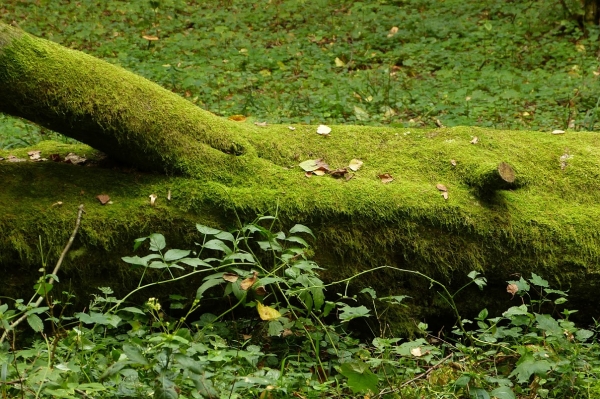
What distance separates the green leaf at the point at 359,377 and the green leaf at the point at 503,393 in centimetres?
46

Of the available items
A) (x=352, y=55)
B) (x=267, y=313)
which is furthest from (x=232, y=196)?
(x=352, y=55)

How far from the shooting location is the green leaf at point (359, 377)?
2.61 meters

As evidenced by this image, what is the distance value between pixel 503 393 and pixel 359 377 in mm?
561

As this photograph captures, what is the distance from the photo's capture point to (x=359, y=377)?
2629mm

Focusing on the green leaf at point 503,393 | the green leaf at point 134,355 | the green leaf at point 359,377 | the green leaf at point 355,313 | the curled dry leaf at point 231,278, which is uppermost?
the green leaf at point 134,355

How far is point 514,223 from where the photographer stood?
3.64m

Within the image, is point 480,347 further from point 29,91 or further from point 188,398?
point 29,91

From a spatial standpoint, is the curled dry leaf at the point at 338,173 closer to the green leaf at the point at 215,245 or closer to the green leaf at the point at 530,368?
the green leaf at the point at 215,245

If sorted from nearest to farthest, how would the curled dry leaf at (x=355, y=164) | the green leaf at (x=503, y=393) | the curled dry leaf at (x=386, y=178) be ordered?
1. the green leaf at (x=503, y=393)
2. the curled dry leaf at (x=386, y=178)
3. the curled dry leaf at (x=355, y=164)

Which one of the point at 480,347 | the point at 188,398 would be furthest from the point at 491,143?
the point at 188,398

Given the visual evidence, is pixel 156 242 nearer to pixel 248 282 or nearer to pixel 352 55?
pixel 248 282

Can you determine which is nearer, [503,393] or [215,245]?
[503,393]

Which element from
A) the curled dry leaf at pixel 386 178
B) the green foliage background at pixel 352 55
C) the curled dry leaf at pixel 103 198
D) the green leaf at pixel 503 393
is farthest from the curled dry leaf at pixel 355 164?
the green foliage background at pixel 352 55

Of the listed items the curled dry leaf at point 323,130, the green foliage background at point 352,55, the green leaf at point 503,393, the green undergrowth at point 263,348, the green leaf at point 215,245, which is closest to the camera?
the green undergrowth at point 263,348
